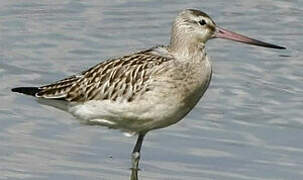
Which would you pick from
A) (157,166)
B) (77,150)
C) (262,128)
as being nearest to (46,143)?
(77,150)

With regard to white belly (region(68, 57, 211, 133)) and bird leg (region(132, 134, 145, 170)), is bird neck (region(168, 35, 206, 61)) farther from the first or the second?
bird leg (region(132, 134, 145, 170))

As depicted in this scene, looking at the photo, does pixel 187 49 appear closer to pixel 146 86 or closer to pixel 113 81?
pixel 146 86

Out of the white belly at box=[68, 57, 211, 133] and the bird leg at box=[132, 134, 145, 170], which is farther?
the bird leg at box=[132, 134, 145, 170]

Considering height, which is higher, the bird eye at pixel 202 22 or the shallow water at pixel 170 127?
the bird eye at pixel 202 22

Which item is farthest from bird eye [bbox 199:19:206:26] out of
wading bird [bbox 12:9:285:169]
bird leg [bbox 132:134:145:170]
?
bird leg [bbox 132:134:145:170]

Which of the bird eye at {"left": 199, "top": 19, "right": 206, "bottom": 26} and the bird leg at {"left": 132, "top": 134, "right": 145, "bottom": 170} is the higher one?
the bird eye at {"left": 199, "top": 19, "right": 206, "bottom": 26}

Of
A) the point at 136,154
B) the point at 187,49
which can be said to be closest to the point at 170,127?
the point at 136,154

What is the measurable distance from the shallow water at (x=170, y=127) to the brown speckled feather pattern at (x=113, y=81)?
66 cm

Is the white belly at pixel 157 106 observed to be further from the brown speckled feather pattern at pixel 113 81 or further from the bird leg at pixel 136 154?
the bird leg at pixel 136 154

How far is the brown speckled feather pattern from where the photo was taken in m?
A: 13.9

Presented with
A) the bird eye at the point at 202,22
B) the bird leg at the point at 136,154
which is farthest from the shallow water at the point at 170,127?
the bird eye at the point at 202,22

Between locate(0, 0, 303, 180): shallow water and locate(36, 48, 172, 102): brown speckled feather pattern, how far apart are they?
2.15ft

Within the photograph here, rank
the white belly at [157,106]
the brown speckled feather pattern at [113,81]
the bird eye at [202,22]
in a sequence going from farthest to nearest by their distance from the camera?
the bird eye at [202,22]
the brown speckled feather pattern at [113,81]
the white belly at [157,106]

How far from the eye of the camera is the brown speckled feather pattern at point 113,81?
45.7 feet
